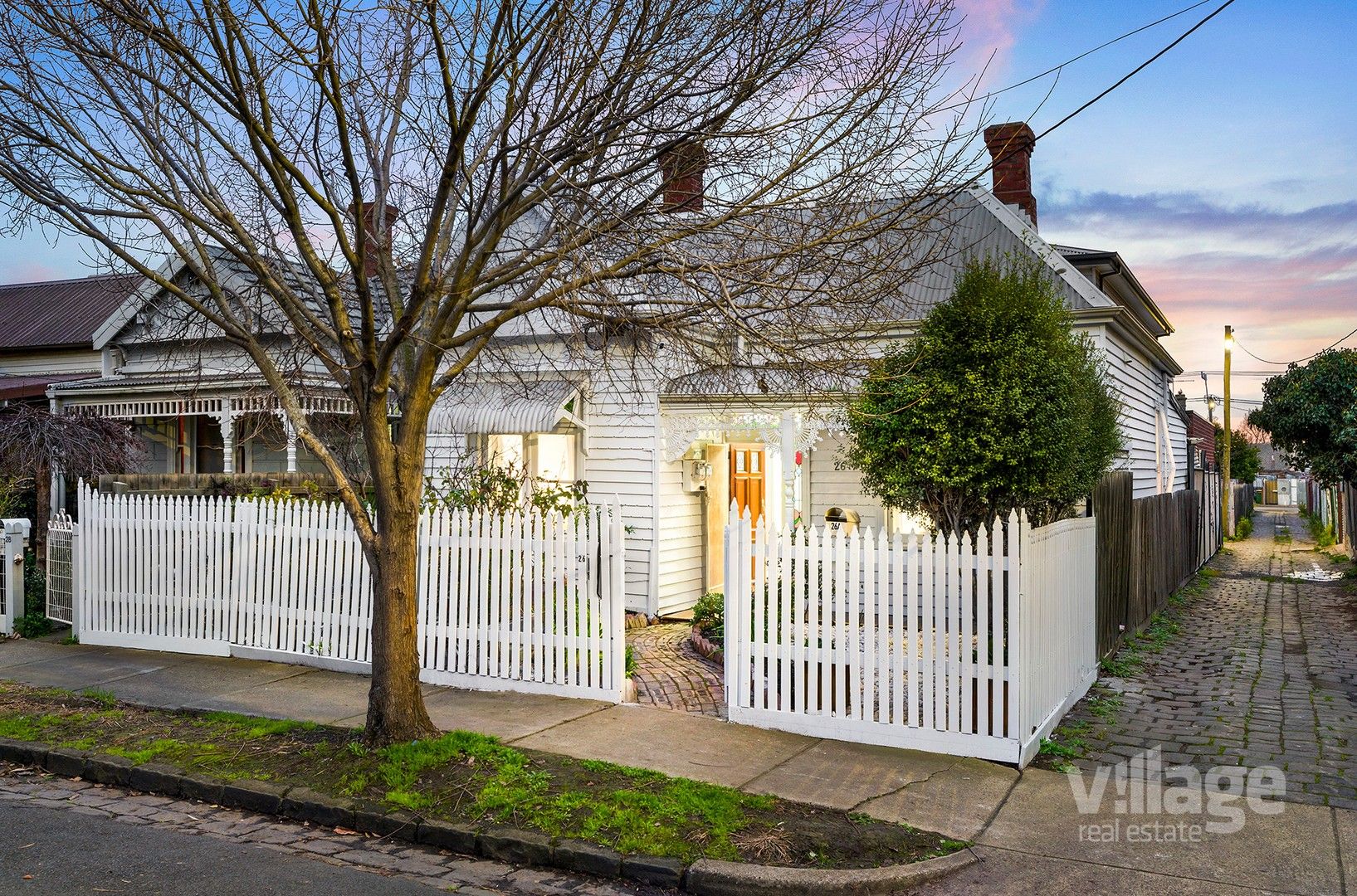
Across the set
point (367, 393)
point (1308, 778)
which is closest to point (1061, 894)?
point (1308, 778)

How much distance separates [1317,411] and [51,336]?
25.8 metres

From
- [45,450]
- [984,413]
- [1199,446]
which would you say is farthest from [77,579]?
[1199,446]

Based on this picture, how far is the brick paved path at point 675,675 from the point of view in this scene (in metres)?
8.95

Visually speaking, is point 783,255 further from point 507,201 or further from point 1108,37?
point 1108,37

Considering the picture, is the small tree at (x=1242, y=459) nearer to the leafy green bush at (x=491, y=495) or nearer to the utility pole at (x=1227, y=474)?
the utility pole at (x=1227, y=474)

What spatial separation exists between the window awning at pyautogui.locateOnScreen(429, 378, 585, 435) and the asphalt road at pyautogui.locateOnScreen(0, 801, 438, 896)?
319 inches

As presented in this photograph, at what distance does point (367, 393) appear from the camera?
6.95 m

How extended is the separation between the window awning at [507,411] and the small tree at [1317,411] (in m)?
13.4

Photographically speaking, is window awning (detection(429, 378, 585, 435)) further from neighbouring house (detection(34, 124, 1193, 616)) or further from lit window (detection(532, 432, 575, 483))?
lit window (detection(532, 432, 575, 483))

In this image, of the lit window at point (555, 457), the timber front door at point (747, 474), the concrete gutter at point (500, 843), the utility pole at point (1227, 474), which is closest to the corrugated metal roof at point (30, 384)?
the lit window at point (555, 457)

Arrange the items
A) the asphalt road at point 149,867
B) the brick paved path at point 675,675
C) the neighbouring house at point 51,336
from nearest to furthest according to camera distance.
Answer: the asphalt road at point 149,867, the brick paved path at point 675,675, the neighbouring house at point 51,336

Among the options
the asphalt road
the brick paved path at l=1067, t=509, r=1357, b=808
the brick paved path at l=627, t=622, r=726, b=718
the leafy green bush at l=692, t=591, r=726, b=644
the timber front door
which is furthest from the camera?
the timber front door

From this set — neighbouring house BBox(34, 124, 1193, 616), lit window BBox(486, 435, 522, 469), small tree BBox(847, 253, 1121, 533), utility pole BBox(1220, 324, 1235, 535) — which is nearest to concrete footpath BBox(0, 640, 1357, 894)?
small tree BBox(847, 253, 1121, 533)

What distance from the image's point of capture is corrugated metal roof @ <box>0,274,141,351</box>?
21.6 m
